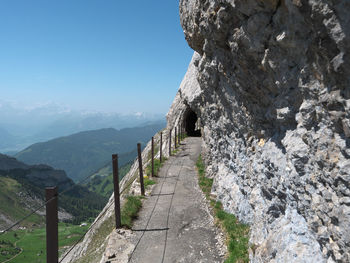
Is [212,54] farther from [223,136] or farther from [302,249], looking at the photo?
[302,249]

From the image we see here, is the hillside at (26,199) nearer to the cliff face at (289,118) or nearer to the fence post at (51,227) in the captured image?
the fence post at (51,227)

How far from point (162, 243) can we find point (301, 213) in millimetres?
5626

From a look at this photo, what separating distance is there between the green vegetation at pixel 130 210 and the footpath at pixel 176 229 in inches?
10.4

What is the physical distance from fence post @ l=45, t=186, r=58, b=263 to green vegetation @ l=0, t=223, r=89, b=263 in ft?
294

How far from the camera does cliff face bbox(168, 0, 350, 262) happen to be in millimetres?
4137

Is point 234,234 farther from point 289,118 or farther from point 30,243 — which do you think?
point 30,243

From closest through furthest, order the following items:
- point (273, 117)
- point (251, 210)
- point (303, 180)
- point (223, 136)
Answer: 1. point (303, 180)
2. point (273, 117)
3. point (251, 210)
4. point (223, 136)

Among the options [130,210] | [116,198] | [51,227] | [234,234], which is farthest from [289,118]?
[130,210]

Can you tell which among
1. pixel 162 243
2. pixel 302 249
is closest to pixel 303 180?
pixel 302 249

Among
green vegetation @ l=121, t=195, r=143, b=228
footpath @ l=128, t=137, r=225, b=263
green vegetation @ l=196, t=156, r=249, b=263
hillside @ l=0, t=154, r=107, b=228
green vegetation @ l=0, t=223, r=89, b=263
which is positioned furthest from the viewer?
hillside @ l=0, t=154, r=107, b=228

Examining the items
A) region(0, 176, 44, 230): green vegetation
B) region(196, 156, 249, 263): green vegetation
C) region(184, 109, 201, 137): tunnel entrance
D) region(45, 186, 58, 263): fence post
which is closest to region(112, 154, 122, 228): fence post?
region(196, 156, 249, 263): green vegetation

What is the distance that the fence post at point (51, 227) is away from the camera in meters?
5.60

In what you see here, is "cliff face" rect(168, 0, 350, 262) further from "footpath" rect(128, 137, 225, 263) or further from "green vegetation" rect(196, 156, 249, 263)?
"footpath" rect(128, 137, 225, 263)

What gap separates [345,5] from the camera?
379 centimetres
